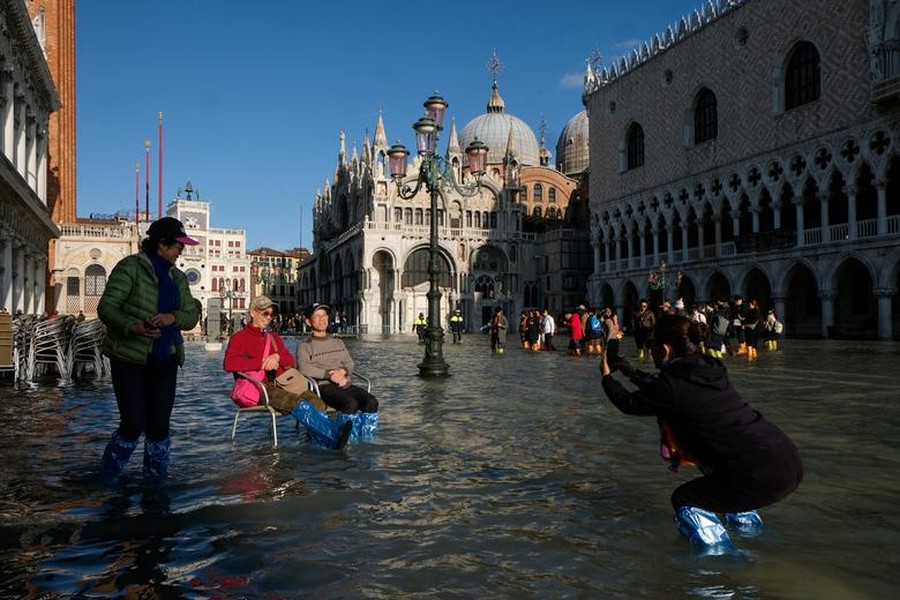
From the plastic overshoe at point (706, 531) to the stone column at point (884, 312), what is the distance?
28.2 meters

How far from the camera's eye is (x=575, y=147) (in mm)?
70812

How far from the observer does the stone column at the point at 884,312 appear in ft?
90.7

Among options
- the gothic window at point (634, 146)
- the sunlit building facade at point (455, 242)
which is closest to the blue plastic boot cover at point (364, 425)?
the gothic window at point (634, 146)

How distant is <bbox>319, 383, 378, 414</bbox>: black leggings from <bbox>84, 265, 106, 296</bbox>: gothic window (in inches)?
1527

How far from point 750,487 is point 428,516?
1.67 m

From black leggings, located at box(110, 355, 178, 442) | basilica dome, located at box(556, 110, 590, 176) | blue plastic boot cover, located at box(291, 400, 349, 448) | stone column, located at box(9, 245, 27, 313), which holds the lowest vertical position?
blue plastic boot cover, located at box(291, 400, 349, 448)

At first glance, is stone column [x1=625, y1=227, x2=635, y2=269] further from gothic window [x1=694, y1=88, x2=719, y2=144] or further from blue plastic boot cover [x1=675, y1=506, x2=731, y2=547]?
blue plastic boot cover [x1=675, y1=506, x2=731, y2=547]

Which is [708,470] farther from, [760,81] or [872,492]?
[760,81]

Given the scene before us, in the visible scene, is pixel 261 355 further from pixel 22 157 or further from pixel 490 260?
pixel 490 260

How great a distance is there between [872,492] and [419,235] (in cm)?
5184

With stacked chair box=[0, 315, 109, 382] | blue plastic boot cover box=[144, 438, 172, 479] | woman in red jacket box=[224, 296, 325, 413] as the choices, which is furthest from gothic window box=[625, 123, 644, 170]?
blue plastic boot cover box=[144, 438, 172, 479]

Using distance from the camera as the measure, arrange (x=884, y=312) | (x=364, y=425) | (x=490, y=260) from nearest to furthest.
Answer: (x=364, y=425), (x=884, y=312), (x=490, y=260)

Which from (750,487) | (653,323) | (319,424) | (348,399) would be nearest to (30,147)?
(653,323)

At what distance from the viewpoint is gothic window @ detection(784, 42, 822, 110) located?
31219 millimetres
